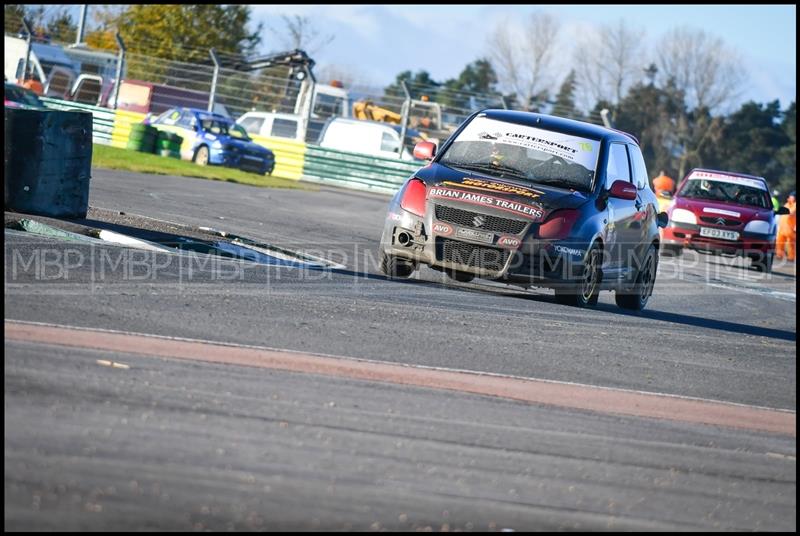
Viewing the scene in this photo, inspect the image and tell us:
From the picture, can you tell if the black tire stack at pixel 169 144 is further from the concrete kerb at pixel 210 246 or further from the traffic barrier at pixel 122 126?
the concrete kerb at pixel 210 246

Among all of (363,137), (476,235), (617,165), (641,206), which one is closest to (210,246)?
(476,235)

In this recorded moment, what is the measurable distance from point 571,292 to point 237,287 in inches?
133

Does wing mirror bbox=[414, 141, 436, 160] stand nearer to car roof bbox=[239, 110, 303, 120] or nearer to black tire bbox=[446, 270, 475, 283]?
black tire bbox=[446, 270, 475, 283]

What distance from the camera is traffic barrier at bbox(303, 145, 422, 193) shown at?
33.8 metres

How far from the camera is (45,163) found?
11.6m

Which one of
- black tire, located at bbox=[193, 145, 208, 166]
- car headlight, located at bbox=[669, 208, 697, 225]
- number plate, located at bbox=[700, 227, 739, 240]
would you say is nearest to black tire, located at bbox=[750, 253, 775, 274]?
number plate, located at bbox=[700, 227, 739, 240]

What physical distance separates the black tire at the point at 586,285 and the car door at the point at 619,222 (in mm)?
227

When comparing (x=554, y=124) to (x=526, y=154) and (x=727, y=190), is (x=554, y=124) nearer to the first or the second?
(x=526, y=154)

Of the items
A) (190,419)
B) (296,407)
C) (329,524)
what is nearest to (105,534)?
(329,524)

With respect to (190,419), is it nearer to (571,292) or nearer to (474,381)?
(474,381)

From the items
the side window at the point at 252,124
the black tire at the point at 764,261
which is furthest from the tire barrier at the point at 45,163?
the side window at the point at 252,124

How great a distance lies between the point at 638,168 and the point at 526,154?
2.00 m

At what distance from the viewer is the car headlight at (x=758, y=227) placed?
23.2 m

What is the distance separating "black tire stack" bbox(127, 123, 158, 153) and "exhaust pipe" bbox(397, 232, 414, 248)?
23.1 meters
